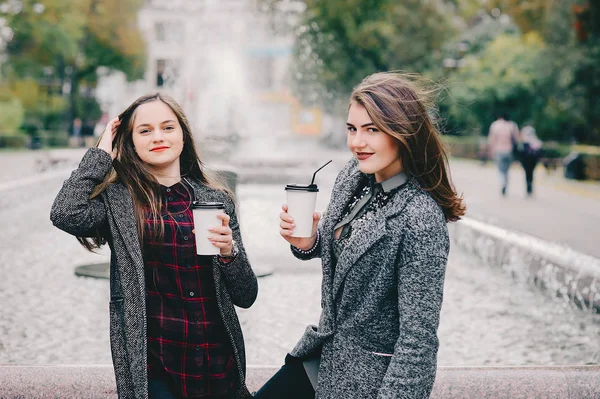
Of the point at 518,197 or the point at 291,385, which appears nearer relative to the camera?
the point at 291,385

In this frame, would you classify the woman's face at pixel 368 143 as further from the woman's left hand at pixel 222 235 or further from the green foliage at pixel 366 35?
the green foliage at pixel 366 35

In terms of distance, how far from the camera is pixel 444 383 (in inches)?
145

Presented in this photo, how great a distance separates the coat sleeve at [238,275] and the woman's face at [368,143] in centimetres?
55

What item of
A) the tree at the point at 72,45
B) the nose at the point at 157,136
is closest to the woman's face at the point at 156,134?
the nose at the point at 157,136

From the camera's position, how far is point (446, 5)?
98.4 feet

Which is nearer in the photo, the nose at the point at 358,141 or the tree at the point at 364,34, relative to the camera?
the nose at the point at 358,141

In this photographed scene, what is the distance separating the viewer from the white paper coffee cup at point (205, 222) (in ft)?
7.46

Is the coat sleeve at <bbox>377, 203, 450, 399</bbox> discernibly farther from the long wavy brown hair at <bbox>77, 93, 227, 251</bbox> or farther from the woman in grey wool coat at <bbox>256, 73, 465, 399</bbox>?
the long wavy brown hair at <bbox>77, 93, 227, 251</bbox>

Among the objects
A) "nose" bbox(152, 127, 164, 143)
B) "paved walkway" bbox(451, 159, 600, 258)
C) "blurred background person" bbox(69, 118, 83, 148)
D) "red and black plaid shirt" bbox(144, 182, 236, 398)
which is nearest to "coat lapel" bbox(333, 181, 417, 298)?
"red and black plaid shirt" bbox(144, 182, 236, 398)

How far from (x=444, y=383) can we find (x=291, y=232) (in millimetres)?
1661

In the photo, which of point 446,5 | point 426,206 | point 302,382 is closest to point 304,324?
point 302,382

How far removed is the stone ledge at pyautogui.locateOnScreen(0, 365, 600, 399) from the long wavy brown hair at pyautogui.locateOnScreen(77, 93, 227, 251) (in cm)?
117

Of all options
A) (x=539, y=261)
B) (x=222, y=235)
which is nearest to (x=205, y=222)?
(x=222, y=235)

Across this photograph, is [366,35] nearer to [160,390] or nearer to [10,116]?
[10,116]
